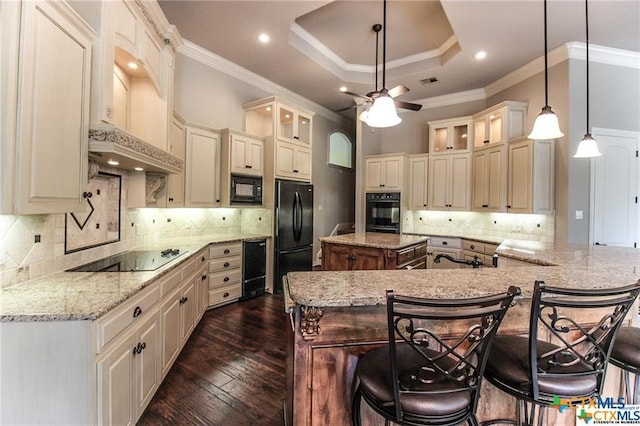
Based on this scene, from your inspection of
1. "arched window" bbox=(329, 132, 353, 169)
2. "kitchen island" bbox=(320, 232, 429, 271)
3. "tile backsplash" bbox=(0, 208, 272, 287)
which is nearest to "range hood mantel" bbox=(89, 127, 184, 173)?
"tile backsplash" bbox=(0, 208, 272, 287)

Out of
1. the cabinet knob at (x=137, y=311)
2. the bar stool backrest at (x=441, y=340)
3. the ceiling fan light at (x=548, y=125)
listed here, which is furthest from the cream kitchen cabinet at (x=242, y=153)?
the bar stool backrest at (x=441, y=340)

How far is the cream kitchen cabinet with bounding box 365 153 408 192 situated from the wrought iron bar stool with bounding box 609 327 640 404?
4101 millimetres

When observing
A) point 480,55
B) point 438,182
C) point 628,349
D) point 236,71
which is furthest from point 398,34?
point 628,349

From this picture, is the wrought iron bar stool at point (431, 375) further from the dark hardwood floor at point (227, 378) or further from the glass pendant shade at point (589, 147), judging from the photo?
the glass pendant shade at point (589, 147)

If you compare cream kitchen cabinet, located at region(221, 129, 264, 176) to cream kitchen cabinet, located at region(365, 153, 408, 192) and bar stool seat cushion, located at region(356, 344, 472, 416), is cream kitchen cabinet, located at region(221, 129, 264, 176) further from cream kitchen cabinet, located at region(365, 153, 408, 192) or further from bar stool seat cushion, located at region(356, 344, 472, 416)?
bar stool seat cushion, located at region(356, 344, 472, 416)

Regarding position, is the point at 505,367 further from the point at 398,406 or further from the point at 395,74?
the point at 395,74

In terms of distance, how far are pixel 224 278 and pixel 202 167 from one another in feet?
4.78

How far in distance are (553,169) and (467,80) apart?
1.95 metres

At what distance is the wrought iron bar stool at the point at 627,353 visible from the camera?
53.9 inches

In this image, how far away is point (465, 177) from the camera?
5035 millimetres

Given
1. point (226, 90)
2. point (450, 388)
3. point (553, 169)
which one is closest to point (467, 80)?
point (553, 169)

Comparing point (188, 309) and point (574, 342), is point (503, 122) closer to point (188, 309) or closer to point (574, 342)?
point (574, 342)

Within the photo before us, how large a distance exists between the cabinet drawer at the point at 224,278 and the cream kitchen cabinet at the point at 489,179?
3.93 meters

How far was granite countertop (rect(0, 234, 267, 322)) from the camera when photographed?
130 centimetres
